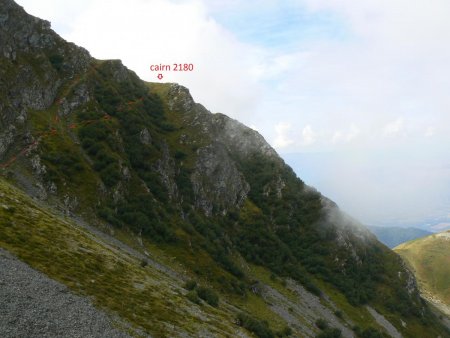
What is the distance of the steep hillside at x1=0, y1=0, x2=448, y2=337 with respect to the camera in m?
57.3

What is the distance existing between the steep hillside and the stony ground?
2.45 meters

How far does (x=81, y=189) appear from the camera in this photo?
90875 mm

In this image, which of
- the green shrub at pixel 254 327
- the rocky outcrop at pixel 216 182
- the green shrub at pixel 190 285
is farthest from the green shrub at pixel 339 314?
the green shrub at pixel 190 285

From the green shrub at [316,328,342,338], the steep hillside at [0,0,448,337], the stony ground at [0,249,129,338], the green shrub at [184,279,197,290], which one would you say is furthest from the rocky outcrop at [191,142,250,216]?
the stony ground at [0,249,129,338]

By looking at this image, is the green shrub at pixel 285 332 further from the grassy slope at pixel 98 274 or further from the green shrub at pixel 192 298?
the green shrub at pixel 192 298

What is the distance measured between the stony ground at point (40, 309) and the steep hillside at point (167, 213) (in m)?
2.45

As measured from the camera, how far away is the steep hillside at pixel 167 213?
57281 mm

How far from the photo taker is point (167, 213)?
112750mm

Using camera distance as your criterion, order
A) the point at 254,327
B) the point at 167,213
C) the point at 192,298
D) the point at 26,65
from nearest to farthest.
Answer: the point at 192,298 → the point at 254,327 → the point at 26,65 → the point at 167,213

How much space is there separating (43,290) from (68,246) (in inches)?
678

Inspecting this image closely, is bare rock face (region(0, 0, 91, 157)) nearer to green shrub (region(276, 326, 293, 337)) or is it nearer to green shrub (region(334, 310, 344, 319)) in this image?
green shrub (region(276, 326, 293, 337))

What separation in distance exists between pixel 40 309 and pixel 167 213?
253 ft

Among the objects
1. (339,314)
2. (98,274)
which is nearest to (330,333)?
(339,314)

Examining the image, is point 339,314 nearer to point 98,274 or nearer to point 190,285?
point 190,285
